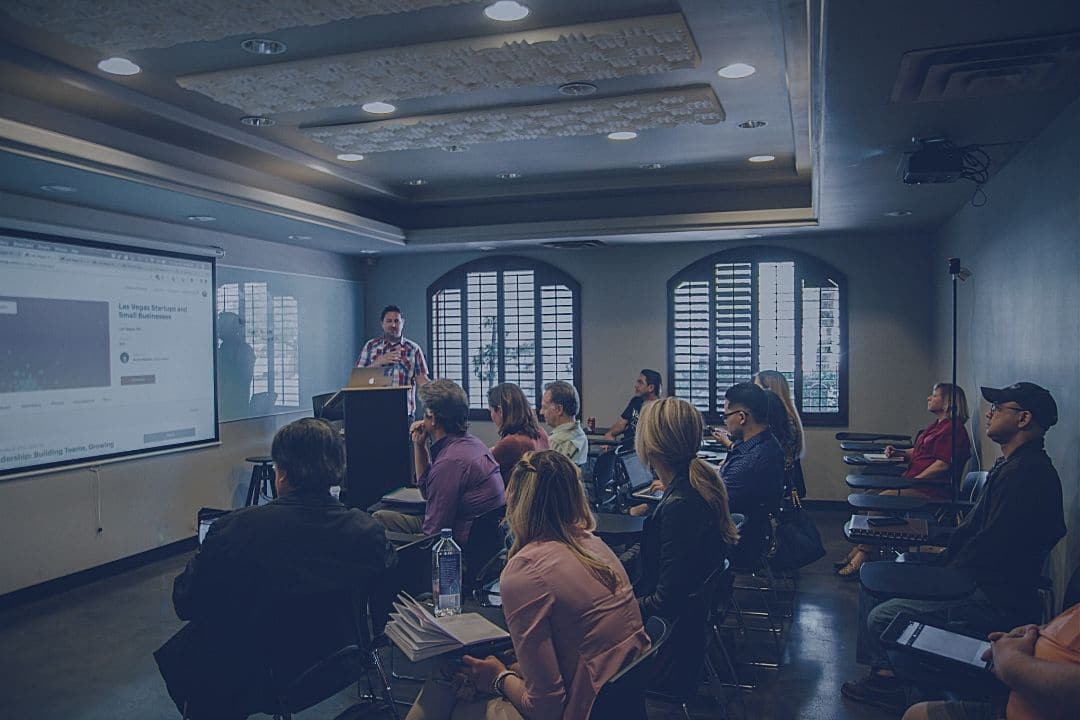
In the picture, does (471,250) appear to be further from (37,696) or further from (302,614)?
(302,614)

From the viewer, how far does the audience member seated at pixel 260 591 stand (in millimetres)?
2430

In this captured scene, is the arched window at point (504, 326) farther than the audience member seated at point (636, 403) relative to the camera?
Yes

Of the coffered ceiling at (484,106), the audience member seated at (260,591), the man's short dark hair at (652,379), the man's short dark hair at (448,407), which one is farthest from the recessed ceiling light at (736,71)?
the man's short dark hair at (652,379)

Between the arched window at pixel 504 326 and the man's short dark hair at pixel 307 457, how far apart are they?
6.10 metres

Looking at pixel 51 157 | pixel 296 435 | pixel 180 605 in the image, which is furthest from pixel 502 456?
pixel 51 157

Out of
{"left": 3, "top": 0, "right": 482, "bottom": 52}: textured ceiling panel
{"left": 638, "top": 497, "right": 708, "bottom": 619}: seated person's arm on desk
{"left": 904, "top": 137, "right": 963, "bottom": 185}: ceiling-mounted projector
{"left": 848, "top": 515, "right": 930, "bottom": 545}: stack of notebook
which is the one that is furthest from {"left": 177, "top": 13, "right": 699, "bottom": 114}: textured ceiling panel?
{"left": 848, "top": 515, "right": 930, "bottom": 545}: stack of notebook

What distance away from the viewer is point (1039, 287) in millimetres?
3797

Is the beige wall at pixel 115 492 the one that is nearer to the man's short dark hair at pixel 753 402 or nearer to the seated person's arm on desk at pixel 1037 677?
the man's short dark hair at pixel 753 402

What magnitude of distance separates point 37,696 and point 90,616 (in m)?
1.19

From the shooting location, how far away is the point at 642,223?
23.9 ft

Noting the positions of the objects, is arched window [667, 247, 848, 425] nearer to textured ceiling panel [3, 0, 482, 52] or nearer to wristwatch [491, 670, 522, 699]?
textured ceiling panel [3, 0, 482, 52]

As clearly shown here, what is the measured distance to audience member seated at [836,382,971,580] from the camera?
537 centimetres

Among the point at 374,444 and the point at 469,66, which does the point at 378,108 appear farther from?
the point at 374,444

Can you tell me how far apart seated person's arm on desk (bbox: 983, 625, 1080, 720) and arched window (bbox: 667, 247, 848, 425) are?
5.86m
